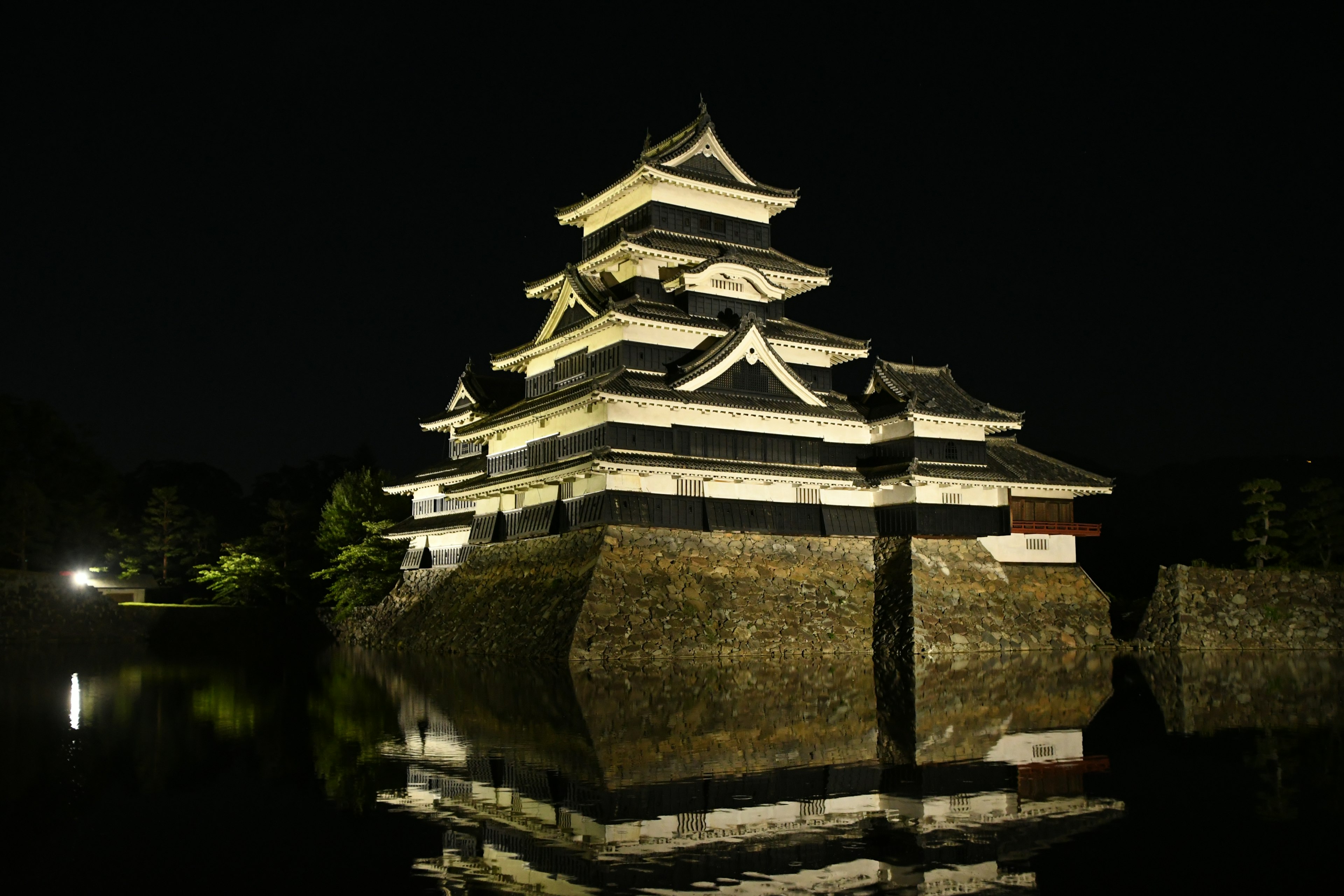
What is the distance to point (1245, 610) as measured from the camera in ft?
137

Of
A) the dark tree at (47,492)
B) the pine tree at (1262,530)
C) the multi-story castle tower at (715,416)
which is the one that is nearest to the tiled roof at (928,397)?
the multi-story castle tower at (715,416)

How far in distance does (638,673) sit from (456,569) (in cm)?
1459

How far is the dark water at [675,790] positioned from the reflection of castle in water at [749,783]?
0.06m

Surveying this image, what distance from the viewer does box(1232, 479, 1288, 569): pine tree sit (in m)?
44.5

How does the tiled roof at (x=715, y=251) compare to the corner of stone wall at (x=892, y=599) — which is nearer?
the corner of stone wall at (x=892, y=599)

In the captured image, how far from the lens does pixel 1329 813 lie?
42.8 feet

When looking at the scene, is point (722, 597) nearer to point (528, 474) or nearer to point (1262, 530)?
point (528, 474)

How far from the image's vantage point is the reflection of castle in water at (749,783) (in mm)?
10844

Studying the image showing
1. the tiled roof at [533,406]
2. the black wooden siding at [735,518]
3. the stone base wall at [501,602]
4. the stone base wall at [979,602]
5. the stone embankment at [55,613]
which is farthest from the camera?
the stone embankment at [55,613]

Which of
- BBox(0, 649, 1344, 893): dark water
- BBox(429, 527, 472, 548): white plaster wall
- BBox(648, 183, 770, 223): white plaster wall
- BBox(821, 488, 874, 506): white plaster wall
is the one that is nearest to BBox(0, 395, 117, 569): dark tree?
BBox(429, 527, 472, 548): white plaster wall

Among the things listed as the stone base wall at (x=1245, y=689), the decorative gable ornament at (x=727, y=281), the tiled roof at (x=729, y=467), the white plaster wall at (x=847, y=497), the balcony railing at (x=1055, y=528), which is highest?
the decorative gable ornament at (x=727, y=281)

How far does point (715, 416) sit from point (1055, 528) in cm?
1401

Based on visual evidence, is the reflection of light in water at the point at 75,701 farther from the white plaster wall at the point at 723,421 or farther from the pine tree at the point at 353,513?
the pine tree at the point at 353,513

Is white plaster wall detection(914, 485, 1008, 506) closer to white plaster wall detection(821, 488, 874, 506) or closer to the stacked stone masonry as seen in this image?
the stacked stone masonry
